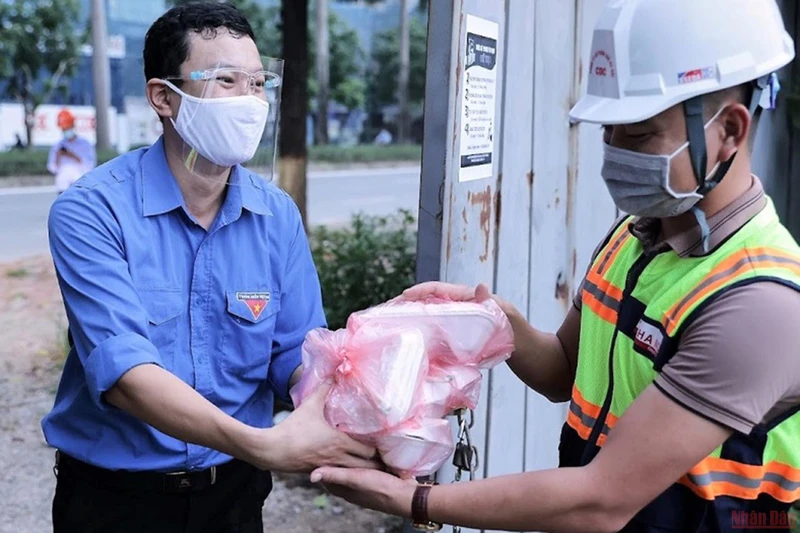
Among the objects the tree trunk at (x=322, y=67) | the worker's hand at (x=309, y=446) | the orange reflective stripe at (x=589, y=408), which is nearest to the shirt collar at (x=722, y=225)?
the orange reflective stripe at (x=589, y=408)

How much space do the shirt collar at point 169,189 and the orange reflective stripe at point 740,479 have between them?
48.4 inches

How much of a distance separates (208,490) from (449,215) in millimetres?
1004

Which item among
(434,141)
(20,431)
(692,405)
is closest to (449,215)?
(434,141)

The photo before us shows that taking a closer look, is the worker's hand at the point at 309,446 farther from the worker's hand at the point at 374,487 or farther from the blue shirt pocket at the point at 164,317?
the blue shirt pocket at the point at 164,317

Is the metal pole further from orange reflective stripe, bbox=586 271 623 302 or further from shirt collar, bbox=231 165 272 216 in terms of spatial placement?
orange reflective stripe, bbox=586 271 623 302

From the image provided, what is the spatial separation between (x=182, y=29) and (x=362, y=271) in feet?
10.7

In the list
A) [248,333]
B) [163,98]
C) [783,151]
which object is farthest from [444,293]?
[783,151]

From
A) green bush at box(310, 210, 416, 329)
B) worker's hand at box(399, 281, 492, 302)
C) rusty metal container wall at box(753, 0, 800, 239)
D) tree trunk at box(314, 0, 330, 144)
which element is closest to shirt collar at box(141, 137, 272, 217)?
worker's hand at box(399, 281, 492, 302)

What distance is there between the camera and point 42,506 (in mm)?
4527

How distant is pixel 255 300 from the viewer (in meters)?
2.20

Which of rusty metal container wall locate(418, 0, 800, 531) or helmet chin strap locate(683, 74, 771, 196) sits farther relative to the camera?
rusty metal container wall locate(418, 0, 800, 531)

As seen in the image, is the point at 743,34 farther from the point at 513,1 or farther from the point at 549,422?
the point at 549,422

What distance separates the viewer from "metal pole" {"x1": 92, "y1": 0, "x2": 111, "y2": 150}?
22.4 m

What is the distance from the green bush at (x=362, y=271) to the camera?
17.3ft
